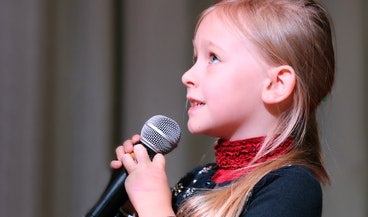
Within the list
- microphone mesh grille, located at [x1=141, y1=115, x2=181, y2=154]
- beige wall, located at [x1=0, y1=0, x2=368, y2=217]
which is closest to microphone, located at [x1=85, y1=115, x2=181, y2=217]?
microphone mesh grille, located at [x1=141, y1=115, x2=181, y2=154]

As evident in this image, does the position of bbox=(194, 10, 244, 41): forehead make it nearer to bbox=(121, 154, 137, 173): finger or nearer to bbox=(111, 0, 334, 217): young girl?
bbox=(111, 0, 334, 217): young girl

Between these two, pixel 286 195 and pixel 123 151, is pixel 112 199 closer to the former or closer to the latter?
pixel 123 151

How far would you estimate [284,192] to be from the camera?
77 centimetres

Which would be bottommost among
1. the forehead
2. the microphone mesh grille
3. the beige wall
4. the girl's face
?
the beige wall

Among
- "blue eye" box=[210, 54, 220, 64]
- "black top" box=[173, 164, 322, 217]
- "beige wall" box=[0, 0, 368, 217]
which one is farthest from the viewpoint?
"beige wall" box=[0, 0, 368, 217]

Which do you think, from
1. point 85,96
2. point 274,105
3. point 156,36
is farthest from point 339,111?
point 274,105

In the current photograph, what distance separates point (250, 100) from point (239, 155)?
87 millimetres

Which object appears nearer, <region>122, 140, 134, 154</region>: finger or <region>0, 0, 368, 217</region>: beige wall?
<region>122, 140, 134, 154</region>: finger

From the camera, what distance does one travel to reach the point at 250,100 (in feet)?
2.79

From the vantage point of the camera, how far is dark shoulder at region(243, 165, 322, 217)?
2.48 feet

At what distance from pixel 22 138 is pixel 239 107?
0.83 metres

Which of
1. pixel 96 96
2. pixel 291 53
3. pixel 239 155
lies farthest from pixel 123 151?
pixel 96 96

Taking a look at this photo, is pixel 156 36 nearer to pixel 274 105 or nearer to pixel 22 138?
pixel 22 138

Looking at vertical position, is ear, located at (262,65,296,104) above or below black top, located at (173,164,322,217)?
above
